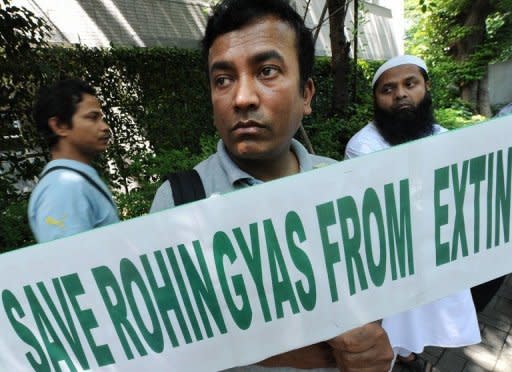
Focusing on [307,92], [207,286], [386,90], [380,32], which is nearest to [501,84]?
[380,32]

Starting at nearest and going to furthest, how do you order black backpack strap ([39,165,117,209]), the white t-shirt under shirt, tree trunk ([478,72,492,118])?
black backpack strap ([39,165,117,209]) < the white t-shirt under shirt < tree trunk ([478,72,492,118])

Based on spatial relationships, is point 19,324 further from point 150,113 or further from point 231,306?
point 150,113

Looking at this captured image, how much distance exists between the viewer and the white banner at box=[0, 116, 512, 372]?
3.11ft

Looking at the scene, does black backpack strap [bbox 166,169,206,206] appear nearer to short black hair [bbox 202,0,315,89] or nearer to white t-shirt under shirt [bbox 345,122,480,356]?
short black hair [bbox 202,0,315,89]

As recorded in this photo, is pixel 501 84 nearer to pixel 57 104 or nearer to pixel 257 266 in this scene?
pixel 57 104

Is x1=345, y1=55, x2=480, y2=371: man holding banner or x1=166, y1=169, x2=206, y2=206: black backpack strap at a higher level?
x1=166, y1=169, x2=206, y2=206: black backpack strap

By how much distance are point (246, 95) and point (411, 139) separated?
2.05 metres

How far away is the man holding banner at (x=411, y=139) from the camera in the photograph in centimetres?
219

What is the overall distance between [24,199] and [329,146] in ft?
15.2

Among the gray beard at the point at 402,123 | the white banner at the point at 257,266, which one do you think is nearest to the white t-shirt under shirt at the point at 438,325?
the gray beard at the point at 402,123

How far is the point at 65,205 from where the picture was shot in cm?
178

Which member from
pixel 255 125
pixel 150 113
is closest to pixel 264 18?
pixel 255 125

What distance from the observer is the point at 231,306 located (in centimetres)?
101

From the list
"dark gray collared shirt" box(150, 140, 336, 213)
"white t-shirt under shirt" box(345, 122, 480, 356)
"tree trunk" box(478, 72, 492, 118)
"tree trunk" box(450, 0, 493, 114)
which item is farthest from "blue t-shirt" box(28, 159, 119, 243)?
"tree trunk" box(478, 72, 492, 118)
